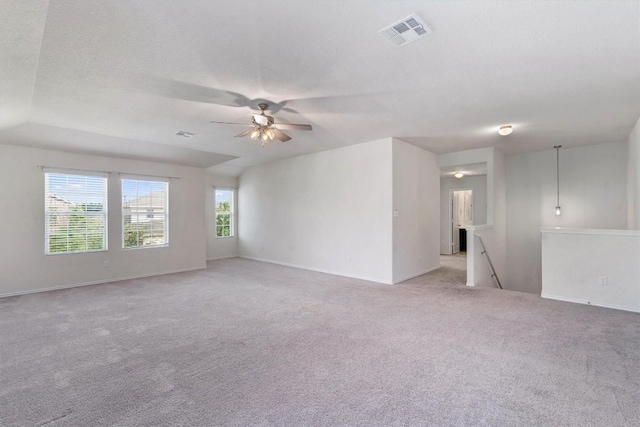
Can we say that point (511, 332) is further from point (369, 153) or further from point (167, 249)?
point (167, 249)

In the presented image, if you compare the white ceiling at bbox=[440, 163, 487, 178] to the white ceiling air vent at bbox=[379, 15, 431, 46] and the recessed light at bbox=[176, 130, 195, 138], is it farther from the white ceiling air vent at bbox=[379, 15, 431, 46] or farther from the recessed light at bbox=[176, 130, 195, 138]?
the recessed light at bbox=[176, 130, 195, 138]

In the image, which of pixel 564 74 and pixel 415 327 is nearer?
pixel 564 74

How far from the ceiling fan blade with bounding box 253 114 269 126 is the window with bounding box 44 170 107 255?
4279 millimetres

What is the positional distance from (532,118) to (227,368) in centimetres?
506

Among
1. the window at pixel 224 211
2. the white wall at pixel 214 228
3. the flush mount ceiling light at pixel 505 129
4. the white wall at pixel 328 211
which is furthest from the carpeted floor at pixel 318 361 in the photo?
the window at pixel 224 211

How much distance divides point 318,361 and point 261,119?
2.81 meters

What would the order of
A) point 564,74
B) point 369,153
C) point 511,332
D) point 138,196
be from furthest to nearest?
point 138,196
point 369,153
point 511,332
point 564,74

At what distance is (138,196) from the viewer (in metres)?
6.68

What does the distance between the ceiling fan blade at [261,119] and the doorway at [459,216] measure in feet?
25.7

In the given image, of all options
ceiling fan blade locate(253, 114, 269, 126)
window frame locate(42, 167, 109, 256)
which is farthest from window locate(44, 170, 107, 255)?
ceiling fan blade locate(253, 114, 269, 126)

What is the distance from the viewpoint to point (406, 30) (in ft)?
7.50

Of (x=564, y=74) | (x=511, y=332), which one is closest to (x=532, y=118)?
(x=564, y=74)

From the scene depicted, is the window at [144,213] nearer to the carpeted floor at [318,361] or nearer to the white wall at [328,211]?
the carpeted floor at [318,361]

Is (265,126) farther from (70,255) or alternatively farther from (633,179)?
(633,179)
